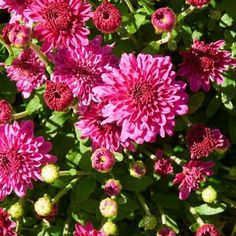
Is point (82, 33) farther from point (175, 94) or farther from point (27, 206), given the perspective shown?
point (27, 206)

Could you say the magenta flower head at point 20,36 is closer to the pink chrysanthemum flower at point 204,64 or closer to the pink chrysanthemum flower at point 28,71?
the pink chrysanthemum flower at point 28,71

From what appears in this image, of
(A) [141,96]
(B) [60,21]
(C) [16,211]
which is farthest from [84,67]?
(C) [16,211]

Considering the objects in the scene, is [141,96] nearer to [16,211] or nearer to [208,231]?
[208,231]

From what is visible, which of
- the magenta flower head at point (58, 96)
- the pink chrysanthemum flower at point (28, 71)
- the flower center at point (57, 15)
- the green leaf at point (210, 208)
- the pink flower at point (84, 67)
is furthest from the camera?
→ the green leaf at point (210, 208)

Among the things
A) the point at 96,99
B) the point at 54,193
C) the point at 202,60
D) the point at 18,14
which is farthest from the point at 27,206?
the point at 202,60

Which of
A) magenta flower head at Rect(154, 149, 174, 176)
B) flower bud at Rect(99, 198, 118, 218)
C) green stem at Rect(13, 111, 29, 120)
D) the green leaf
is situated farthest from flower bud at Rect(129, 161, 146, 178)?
green stem at Rect(13, 111, 29, 120)

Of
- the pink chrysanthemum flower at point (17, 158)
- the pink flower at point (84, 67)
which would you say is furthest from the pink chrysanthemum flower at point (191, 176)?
the pink chrysanthemum flower at point (17, 158)
